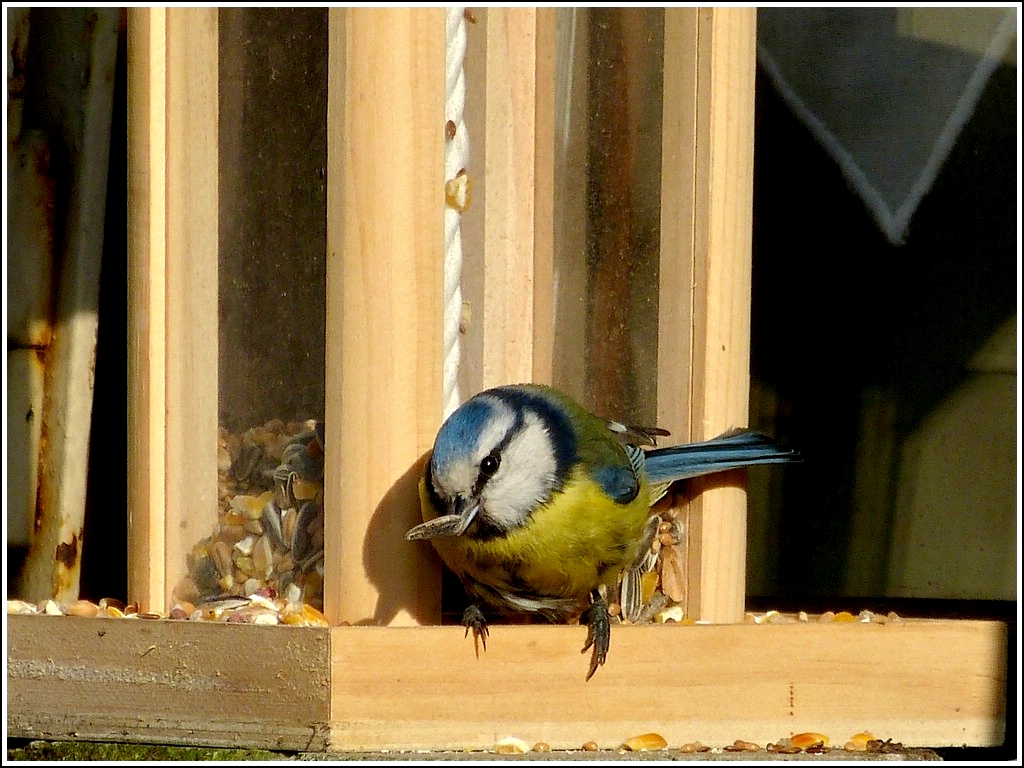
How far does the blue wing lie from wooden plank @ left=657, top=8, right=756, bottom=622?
0.08 ft

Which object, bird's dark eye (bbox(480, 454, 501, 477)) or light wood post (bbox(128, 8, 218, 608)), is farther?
light wood post (bbox(128, 8, 218, 608))

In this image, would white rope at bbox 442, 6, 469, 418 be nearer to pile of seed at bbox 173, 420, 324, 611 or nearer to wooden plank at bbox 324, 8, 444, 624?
wooden plank at bbox 324, 8, 444, 624

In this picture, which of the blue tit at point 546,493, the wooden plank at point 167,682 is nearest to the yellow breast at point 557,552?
the blue tit at point 546,493

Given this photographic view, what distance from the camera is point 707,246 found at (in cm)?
251

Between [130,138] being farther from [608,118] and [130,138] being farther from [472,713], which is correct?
[472,713]

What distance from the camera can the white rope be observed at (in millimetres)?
2404

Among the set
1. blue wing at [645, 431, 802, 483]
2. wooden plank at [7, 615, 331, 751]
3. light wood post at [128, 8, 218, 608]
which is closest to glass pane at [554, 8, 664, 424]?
blue wing at [645, 431, 802, 483]

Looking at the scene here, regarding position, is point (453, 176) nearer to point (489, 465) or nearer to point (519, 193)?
point (519, 193)

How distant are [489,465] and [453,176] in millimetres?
541

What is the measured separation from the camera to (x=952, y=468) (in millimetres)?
3801

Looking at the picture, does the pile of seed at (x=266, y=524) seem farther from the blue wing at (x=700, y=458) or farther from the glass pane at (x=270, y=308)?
the blue wing at (x=700, y=458)

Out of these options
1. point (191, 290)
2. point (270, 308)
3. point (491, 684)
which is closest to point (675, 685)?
point (491, 684)

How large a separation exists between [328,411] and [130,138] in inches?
25.8

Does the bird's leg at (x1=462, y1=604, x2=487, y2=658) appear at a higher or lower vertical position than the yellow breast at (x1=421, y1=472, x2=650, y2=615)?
lower
